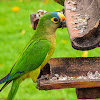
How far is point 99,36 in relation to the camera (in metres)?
2.63

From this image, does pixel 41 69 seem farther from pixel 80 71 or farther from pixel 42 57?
pixel 80 71

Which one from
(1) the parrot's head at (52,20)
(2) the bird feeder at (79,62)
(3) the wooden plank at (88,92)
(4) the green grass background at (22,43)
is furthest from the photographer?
(4) the green grass background at (22,43)

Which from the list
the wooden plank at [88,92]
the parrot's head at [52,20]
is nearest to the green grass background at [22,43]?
the parrot's head at [52,20]

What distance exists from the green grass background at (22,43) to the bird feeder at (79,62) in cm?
153

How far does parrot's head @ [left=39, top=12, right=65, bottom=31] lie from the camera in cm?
318

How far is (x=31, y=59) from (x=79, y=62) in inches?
22.2

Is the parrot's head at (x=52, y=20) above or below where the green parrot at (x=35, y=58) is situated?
above

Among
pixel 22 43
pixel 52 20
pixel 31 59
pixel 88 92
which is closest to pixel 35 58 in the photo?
pixel 31 59

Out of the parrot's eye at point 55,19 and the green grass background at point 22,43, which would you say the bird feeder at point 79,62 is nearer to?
the parrot's eye at point 55,19

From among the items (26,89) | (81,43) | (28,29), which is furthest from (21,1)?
(81,43)

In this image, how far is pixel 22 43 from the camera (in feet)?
23.5

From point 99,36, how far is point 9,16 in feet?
21.0

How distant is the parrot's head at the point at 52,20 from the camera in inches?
125

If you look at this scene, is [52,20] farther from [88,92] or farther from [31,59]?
[88,92]
